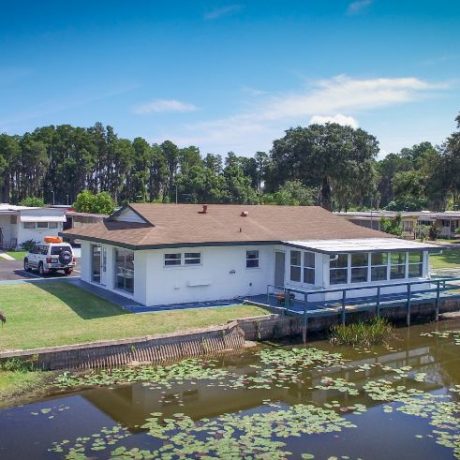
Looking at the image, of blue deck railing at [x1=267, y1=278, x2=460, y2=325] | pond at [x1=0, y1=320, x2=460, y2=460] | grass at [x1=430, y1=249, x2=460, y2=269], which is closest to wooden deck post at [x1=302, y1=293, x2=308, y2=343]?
blue deck railing at [x1=267, y1=278, x2=460, y2=325]

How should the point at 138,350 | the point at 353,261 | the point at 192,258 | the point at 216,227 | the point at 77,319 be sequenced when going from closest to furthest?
the point at 138,350
the point at 77,319
the point at 192,258
the point at 353,261
the point at 216,227

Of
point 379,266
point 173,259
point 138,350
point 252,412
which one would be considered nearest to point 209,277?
point 173,259

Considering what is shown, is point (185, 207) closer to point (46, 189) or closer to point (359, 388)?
A: point (359, 388)

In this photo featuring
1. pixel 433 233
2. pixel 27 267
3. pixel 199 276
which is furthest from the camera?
pixel 433 233

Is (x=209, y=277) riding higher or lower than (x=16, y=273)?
higher

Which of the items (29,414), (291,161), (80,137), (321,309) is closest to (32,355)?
(29,414)

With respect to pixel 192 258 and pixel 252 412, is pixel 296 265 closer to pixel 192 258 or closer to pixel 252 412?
pixel 192 258

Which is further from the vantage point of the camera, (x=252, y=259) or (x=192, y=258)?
(x=252, y=259)
